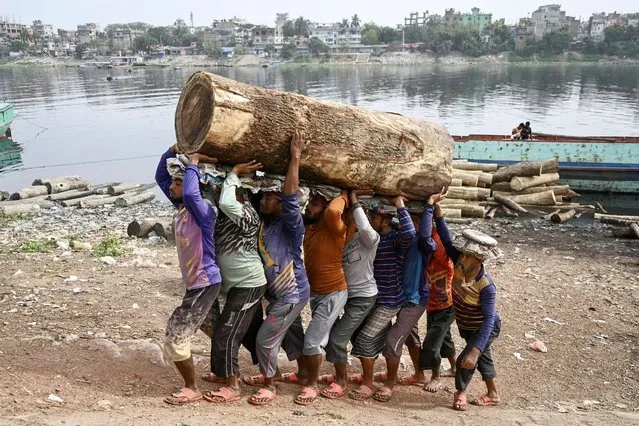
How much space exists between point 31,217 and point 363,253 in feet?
38.1

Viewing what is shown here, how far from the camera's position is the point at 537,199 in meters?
14.9

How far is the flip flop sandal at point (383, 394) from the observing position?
15.0ft

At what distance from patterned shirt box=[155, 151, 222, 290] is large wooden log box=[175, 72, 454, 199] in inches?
14.5

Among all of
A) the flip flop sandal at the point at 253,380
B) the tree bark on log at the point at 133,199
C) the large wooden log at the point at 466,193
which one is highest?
the flip flop sandal at the point at 253,380

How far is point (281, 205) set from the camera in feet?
13.6

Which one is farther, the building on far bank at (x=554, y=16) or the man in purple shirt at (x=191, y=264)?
the building on far bank at (x=554, y=16)

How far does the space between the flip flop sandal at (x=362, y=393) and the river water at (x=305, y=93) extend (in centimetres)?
1910

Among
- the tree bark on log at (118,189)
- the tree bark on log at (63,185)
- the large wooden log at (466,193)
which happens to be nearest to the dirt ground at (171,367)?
the large wooden log at (466,193)

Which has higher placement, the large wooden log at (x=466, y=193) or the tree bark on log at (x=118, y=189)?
the large wooden log at (x=466, y=193)

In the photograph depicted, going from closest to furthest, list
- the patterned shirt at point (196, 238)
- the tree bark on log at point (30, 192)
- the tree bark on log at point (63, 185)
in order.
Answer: the patterned shirt at point (196, 238) → the tree bark on log at point (30, 192) → the tree bark on log at point (63, 185)

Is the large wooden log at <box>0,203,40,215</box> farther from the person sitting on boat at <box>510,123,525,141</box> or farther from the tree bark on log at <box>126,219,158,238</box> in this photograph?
the person sitting on boat at <box>510,123,525,141</box>

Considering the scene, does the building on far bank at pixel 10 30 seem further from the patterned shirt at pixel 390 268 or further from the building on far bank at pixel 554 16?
the patterned shirt at pixel 390 268

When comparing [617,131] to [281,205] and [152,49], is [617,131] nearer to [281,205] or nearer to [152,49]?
[281,205]

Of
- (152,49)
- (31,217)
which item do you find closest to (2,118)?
(31,217)
